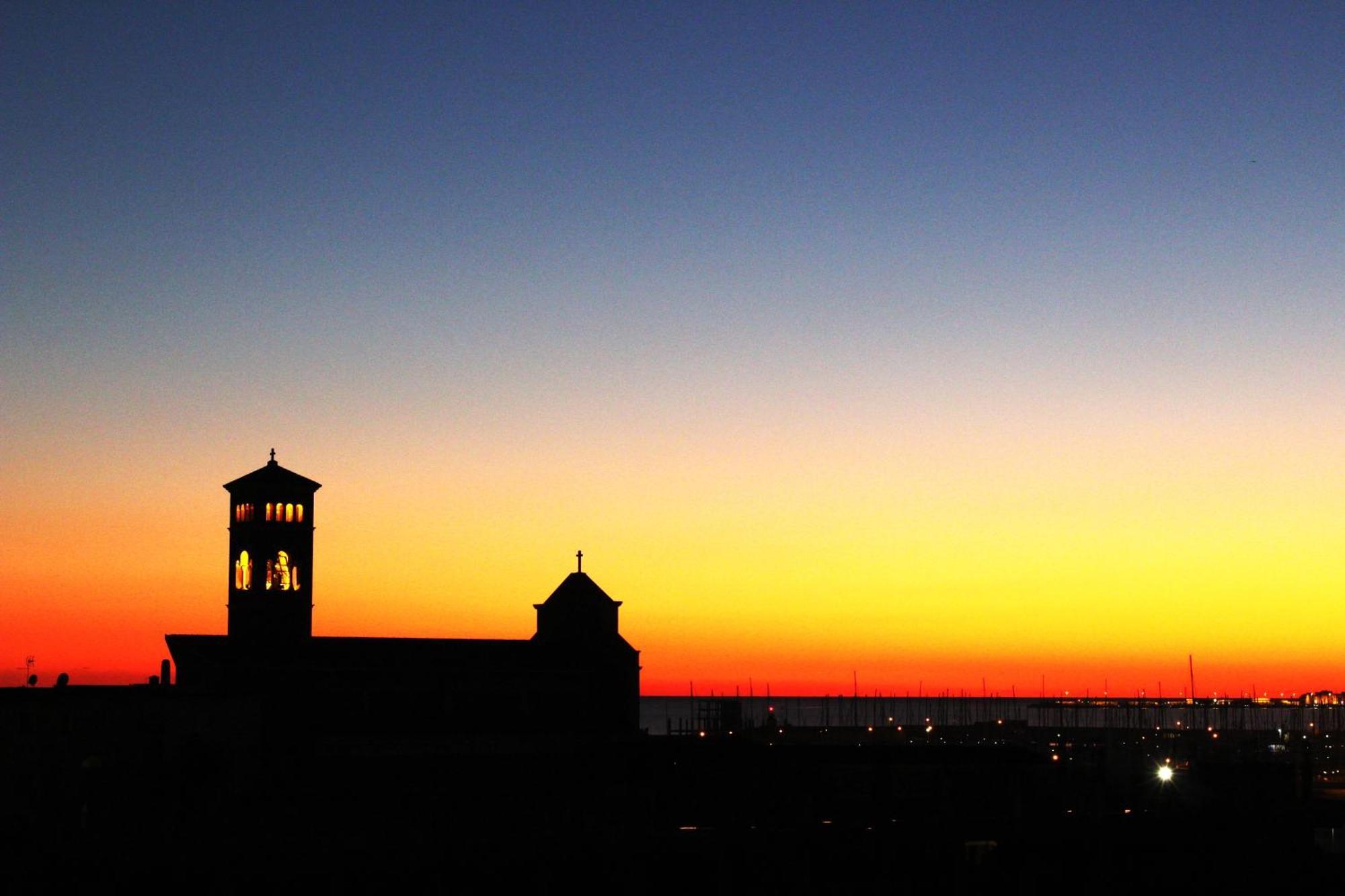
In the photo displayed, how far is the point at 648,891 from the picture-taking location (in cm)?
5019

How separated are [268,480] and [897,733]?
125 meters

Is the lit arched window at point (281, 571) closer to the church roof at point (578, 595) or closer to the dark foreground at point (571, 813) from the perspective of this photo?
the dark foreground at point (571, 813)

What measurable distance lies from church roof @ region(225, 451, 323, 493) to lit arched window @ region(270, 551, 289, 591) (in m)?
2.83

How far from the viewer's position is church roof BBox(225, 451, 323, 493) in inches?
2511

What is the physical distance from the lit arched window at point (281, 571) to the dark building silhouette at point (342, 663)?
1.6 inches

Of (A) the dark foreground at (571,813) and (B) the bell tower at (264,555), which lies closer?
(A) the dark foreground at (571,813)

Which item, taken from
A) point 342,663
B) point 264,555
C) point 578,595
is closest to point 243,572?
point 264,555

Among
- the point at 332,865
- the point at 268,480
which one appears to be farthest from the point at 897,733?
the point at 332,865

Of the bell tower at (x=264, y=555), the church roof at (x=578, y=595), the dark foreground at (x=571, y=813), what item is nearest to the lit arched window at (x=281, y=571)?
the bell tower at (x=264, y=555)

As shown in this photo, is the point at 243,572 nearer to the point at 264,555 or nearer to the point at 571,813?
the point at 264,555

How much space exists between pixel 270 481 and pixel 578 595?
16653 mm

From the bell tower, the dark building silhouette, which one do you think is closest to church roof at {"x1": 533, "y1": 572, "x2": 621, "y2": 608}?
the dark building silhouette

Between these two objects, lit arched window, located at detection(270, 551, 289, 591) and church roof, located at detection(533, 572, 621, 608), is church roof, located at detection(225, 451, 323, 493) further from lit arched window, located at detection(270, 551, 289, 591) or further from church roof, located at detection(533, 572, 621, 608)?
church roof, located at detection(533, 572, 621, 608)

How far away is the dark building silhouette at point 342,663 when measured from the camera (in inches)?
2510
